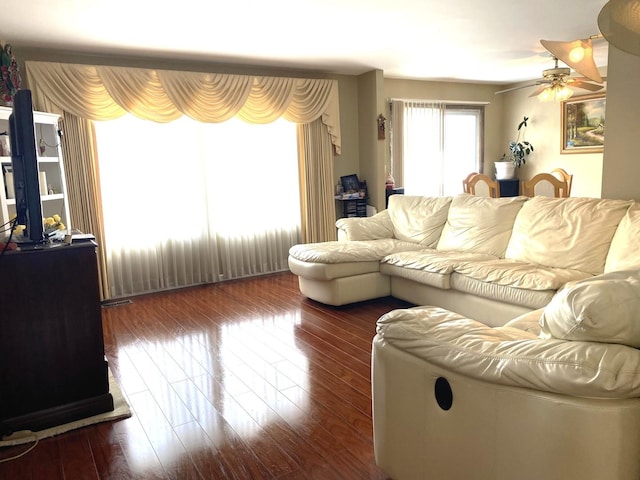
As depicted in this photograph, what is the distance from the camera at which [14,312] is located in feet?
7.72

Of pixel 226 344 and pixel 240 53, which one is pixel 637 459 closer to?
pixel 226 344

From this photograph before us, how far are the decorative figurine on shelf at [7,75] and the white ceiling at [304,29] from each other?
0.21 metres

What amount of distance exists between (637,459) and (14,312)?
256 cm

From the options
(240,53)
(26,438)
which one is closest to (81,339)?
(26,438)

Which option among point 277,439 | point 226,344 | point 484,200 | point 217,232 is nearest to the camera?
point 277,439

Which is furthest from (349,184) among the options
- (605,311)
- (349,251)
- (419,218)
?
(605,311)

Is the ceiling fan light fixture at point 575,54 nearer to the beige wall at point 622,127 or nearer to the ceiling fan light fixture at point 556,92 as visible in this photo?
the beige wall at point 622,127

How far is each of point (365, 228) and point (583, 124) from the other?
13.0 ft

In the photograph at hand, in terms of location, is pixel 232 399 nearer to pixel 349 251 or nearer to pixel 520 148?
pixel 349 251

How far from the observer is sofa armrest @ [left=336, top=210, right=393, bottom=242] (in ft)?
16.1

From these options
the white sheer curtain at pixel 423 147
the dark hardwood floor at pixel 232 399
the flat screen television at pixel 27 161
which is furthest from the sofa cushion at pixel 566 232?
the flat screen television at pixel 27 161

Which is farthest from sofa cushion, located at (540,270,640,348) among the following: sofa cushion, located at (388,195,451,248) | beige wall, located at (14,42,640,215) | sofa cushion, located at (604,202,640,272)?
sofa cushion, located at (388,195,451,248)

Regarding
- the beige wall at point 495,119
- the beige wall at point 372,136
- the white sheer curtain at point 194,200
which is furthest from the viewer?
the beige wall at point 372,136

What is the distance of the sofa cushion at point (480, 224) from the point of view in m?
4.08
